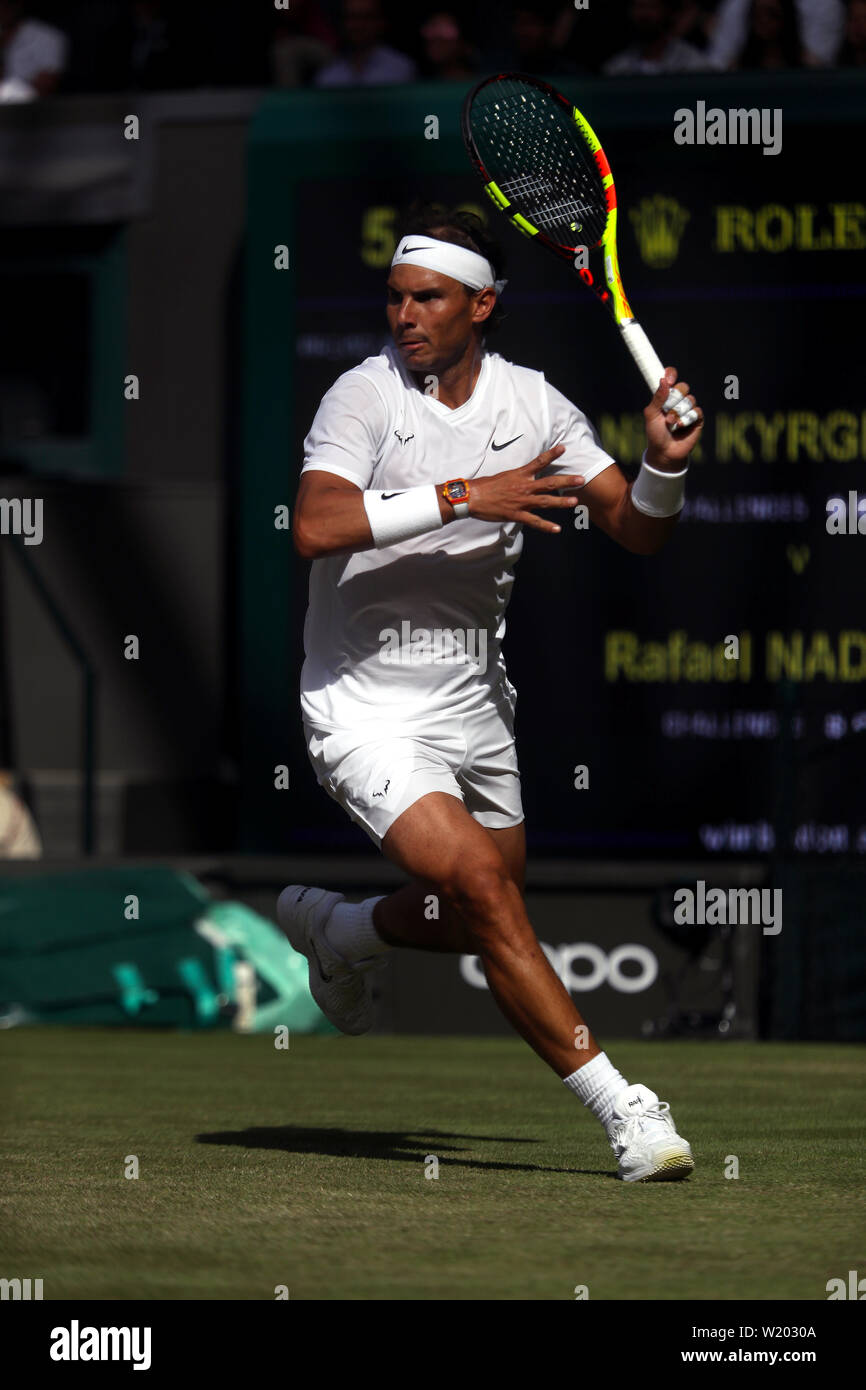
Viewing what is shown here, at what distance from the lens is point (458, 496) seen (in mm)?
5070

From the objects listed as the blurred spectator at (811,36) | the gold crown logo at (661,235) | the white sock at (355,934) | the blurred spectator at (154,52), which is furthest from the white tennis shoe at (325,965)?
the blurred spectator at (154,52)

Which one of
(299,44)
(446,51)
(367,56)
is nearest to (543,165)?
(446,51)

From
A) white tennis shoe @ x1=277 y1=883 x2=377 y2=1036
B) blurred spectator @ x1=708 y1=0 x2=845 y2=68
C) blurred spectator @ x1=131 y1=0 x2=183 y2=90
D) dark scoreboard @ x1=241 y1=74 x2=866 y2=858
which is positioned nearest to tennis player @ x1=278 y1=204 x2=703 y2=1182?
white tennis shoe @ x1=277 y1=883 x2=377 y2=1036

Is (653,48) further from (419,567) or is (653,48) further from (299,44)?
(419,567)

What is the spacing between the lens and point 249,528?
11250 mm

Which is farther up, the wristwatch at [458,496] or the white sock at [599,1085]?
the wristwatch at [458,496]

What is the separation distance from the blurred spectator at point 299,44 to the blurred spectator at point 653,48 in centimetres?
197

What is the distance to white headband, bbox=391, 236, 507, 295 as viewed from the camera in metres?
5.55

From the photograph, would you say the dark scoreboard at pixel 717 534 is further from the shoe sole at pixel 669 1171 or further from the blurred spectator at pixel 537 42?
the shoe sole at pixel 669 1171

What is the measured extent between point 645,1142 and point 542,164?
98.7 inches

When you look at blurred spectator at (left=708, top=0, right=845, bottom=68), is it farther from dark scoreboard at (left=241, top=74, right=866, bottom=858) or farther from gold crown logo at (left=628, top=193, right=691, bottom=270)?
gold crown logo at (left=628, top=193, right=691, bottom=270)

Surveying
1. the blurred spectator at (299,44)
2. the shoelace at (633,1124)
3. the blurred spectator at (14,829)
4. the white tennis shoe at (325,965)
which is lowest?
the shoelace at (633,1124)

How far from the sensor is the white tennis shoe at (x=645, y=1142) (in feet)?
16.0
